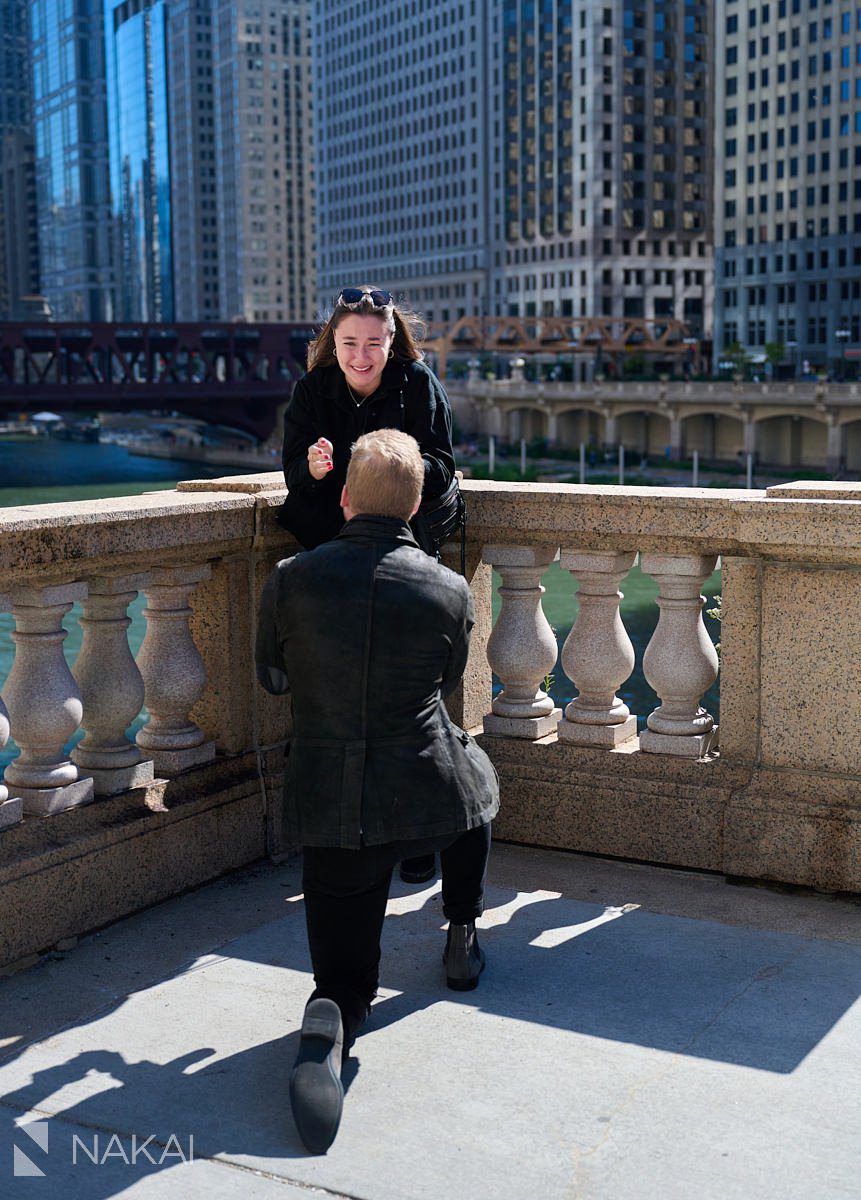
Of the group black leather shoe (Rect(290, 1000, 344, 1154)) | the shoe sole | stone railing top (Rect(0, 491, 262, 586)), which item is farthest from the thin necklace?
black leather shoe (Rect(290, 1000, 344, 1154))

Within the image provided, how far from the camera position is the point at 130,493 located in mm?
92500

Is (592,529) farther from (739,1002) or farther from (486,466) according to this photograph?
(486,466)

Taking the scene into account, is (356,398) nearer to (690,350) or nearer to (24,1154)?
(24,1154)

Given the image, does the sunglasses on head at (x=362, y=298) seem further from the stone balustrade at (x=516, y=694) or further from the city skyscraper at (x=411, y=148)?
the city skyscraper at (x=411, y=148)

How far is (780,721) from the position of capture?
5.34 m

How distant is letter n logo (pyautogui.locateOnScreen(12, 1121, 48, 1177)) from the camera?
11.1ft

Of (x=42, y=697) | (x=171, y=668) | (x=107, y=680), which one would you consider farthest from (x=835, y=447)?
(x=42, y=697)

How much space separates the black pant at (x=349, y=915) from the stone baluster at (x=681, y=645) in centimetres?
172

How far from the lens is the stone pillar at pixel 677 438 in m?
96.3

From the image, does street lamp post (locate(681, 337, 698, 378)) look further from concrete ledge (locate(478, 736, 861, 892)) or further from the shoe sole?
the shoe sole

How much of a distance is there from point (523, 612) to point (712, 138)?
141m

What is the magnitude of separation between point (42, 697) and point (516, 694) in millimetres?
1865

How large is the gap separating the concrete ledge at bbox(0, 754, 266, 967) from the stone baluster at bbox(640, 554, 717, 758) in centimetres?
148

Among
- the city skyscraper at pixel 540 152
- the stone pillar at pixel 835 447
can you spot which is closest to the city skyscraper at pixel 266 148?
the city skyscraper at pixel 540 152
